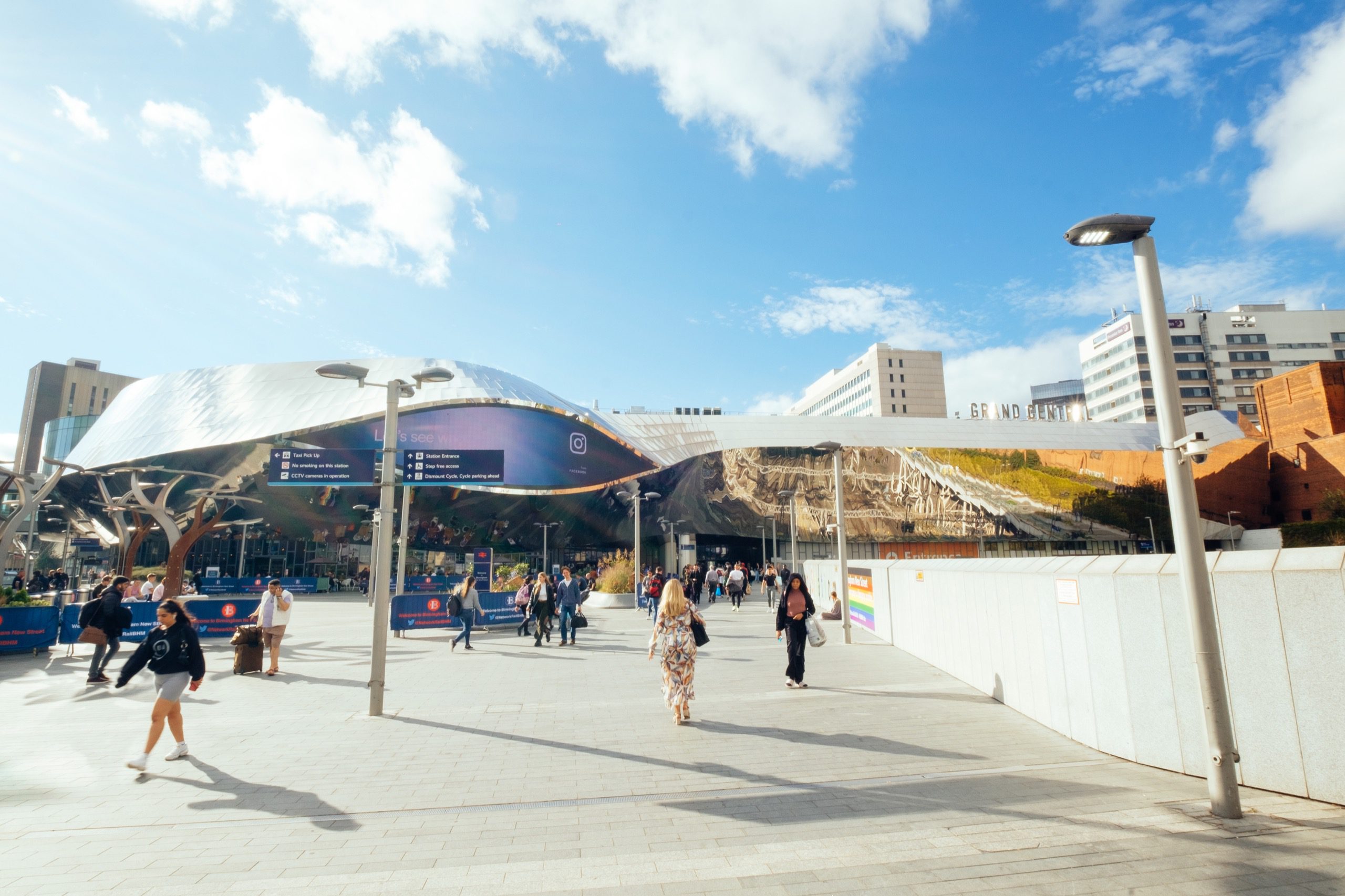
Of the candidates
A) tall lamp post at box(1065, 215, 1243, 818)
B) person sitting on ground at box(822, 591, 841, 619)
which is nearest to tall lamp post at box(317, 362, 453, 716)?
tall lamp post at box(1065, 215, 1243, 818)

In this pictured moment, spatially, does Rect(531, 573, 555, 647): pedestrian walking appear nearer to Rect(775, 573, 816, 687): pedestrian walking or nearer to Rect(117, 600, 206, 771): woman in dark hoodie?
Rect(775, 573, 816, 687): pedestrian walking

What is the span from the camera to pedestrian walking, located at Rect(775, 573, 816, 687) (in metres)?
9.88

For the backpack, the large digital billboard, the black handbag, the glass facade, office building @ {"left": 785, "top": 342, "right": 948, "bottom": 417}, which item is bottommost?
the black handbag

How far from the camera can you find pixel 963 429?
7625cm

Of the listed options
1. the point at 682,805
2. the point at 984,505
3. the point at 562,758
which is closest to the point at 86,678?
the point at 562,758

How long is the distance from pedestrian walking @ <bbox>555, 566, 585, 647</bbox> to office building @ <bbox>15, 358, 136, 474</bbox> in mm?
132759

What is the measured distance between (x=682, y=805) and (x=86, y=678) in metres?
12.3

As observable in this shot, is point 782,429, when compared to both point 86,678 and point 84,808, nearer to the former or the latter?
point 86,678

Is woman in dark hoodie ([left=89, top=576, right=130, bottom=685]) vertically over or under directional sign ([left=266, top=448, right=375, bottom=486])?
under

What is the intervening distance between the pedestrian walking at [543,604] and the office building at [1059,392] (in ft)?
451

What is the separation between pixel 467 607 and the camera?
51.3 ft

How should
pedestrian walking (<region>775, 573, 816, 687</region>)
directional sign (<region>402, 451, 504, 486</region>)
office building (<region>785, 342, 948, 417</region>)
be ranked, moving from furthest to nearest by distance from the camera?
office building (<region>785, 342, 948, 417</region>), directional sign (<region>402, 451, 504, 486</region>), pedestrian walking (<region>775, 573, 816, 687</region>)

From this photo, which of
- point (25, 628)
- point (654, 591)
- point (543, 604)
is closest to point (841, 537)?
point (543, 604)

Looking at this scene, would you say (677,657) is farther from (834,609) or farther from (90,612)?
(834,609)
